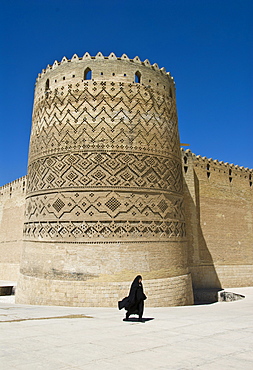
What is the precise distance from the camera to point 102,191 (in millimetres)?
7082

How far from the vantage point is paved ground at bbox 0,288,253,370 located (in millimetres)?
2520

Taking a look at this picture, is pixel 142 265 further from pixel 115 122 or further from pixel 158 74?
pixel 158 74

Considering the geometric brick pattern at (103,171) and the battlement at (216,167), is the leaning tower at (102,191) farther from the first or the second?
the battlement at (216,167)

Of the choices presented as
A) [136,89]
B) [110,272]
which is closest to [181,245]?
[110,272]

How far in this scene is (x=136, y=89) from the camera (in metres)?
7.87

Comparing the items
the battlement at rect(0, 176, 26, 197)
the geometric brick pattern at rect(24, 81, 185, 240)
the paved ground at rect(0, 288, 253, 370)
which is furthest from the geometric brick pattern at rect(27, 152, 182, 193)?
the battlement at rect(0, 176, 26, 197)

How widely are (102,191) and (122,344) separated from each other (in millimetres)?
4258

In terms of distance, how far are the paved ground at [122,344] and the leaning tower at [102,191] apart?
2300 millimetres

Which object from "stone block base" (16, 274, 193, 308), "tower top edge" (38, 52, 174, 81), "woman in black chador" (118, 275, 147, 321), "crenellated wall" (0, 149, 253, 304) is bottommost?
"stone block base" (16, 274, 193, 308)

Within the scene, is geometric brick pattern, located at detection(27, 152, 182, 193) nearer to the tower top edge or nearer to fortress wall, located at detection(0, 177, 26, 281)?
the tower top edge

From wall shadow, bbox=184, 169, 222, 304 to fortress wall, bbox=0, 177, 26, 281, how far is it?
24.0ft

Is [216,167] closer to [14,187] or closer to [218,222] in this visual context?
[218,222]

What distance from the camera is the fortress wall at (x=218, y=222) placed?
11.3 meters

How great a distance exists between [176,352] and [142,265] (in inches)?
162
